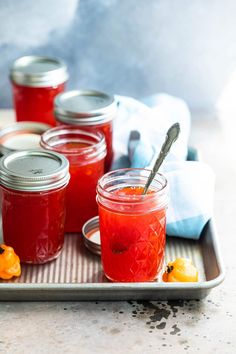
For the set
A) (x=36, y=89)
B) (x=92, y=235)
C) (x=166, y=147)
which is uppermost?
(x=166, y=147)

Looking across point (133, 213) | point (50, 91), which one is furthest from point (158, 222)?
point (50, 91)

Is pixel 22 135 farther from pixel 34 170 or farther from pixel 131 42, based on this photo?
pixel 131 42

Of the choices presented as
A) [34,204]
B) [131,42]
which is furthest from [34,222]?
[131,42]

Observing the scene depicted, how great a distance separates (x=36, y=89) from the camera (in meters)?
1.79

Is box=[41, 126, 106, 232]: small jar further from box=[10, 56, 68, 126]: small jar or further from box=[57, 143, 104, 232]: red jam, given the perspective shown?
box=[10, 56, 68, 126]: small jar

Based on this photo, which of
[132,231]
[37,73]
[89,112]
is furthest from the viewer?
[37,73]

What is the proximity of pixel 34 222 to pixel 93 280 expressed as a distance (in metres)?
0.15

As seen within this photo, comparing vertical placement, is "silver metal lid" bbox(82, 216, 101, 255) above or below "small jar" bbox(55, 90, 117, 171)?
below

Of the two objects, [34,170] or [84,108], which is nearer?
[34,170]

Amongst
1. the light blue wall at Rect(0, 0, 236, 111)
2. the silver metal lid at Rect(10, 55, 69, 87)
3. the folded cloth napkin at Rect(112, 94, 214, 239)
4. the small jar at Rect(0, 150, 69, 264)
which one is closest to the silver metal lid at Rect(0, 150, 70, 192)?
the small jar at Rect(0, 150, 69, 264)

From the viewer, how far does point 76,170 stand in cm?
148

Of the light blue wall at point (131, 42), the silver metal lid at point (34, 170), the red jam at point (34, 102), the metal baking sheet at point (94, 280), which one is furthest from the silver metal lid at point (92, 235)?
the light blue wall at point (131, 42)

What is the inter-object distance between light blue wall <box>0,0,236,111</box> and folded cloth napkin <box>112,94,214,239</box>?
0.72 feet

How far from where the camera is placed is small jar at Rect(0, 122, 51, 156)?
1.61 meters
